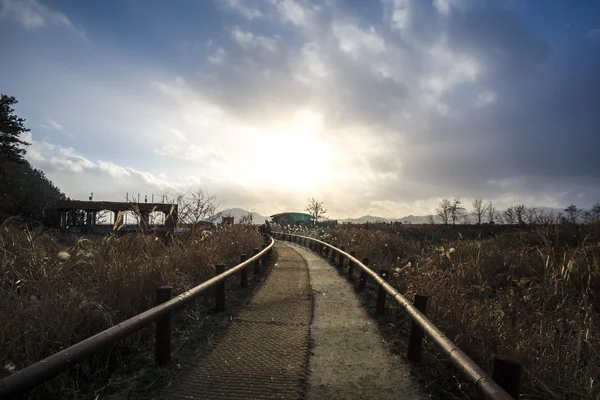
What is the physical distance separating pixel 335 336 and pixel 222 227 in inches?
329

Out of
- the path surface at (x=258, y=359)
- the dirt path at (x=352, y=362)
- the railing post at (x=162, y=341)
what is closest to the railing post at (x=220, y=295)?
the path surface at (x=258, y=359)

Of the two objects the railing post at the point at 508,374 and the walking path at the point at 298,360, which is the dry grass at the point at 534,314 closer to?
the railing post at the point at 508,374

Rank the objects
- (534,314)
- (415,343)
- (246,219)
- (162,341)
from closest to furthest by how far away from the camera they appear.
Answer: (162,341)
(415,343)
(534,314)
(246,219)

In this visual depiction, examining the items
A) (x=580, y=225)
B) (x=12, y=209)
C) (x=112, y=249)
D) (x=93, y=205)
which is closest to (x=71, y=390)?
(x=112, y=249)

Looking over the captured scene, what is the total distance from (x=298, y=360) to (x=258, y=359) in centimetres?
50

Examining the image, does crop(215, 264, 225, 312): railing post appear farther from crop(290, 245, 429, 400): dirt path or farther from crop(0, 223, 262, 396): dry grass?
crop(290, 245, 429, 400): dirt path

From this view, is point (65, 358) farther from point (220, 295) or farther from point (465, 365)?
point (220, 295)

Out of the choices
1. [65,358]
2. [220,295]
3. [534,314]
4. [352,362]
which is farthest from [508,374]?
[220,295]

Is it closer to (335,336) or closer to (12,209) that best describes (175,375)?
(335,336)

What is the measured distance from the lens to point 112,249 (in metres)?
5.73

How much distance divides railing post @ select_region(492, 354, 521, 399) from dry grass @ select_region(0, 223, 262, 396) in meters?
3.72

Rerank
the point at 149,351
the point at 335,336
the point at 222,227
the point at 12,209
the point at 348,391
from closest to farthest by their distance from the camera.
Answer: the point at 348,391, the point at 149,351, the point at 335,336, the point at 222,227, the point at 12,209

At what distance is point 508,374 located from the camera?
8.04 feet

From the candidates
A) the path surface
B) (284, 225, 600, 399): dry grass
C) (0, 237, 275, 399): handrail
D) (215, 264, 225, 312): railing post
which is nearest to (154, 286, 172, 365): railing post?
(0, 237, 275, 399): handrail
